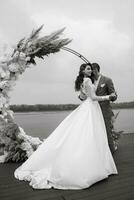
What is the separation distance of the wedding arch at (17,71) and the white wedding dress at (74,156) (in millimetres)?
830

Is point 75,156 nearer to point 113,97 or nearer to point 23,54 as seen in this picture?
point 113,97

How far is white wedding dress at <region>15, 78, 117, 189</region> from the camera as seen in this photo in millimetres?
3668

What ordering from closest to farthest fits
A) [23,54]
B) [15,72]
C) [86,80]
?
[86,80] < [23,54] < [15,72]

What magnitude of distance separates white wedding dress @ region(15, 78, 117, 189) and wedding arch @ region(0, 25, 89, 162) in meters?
0.83

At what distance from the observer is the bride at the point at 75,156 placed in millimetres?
3672

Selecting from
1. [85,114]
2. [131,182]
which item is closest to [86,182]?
[131,182]

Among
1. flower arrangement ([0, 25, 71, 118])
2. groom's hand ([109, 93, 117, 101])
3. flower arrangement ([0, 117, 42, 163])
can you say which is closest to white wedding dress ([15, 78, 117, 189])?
groom's hand ([109, 93, 117, 101])

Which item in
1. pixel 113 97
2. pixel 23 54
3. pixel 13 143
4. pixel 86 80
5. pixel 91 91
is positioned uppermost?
pixel 23 54

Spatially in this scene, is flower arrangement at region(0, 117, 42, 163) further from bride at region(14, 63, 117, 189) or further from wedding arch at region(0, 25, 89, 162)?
bride at region(14, 63, 117, 189)

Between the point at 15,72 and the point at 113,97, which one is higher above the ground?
the point at 15,72

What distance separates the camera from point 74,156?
383 cm

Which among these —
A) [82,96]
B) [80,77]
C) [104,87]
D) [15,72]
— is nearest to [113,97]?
[104,87]

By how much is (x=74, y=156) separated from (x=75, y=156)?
12 millimetres

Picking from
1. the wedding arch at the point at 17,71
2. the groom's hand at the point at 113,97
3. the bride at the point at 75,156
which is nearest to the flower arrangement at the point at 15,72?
the wedding arch at the point at 17,71
